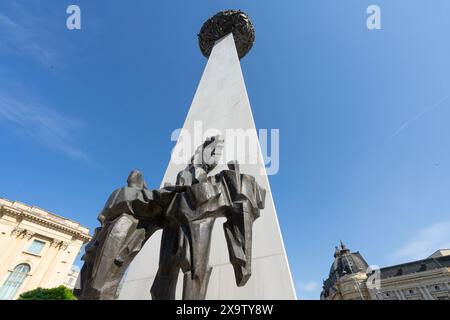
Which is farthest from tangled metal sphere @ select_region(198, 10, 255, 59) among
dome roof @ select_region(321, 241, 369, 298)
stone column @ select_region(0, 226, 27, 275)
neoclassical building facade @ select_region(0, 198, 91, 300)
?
dome roof @ select_region(321, 241, 369, 298)

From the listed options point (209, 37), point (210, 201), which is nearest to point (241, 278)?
point (210, 201)

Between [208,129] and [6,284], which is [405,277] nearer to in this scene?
[208,129]

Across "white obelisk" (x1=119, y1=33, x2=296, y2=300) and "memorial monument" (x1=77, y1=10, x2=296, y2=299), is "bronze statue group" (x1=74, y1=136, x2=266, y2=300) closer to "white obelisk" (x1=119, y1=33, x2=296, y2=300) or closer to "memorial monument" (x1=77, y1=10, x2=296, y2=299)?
"memorial monument" (x1=77, y1=10, x2=296, y2=299)

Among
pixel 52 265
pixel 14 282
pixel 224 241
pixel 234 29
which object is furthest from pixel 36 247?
pixel 224 241

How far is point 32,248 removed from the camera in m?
25.5

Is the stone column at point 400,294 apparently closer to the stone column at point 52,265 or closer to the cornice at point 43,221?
the cornice at point 43,221

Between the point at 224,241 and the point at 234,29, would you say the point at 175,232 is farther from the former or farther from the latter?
the point at 234,29

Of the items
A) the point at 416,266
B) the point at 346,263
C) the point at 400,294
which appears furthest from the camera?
the point at 346,263

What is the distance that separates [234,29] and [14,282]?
3235 cm

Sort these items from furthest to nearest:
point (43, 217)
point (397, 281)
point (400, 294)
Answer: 1. point (397, 281)
2. point (400, 294)
3. point (43, 217)

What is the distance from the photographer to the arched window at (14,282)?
22344 mm

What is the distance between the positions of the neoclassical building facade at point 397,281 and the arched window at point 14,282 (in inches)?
1940
